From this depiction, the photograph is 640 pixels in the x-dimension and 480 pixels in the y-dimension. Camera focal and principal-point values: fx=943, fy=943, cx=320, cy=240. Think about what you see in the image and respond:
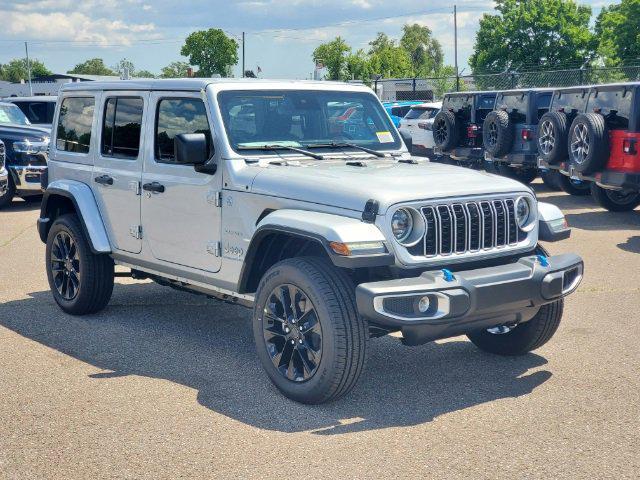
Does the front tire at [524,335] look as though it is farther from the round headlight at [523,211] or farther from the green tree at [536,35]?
the green tree at [536,35]

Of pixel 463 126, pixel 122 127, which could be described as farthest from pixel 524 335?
pixel 463 126

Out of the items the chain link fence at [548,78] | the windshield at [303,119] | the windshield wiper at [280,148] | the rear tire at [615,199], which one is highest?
the chain link fence at [548,78]

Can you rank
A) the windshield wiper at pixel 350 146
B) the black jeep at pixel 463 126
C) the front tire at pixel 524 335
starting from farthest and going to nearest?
the black jeep at pixel 463 126, the windshield wiper at pixel 350 146, the front tire at pixel 524 335

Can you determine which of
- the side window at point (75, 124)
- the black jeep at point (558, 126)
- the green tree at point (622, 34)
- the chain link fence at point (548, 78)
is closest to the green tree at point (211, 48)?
the green tree at point (622, 34)

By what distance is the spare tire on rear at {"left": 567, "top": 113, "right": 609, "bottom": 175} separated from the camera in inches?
512

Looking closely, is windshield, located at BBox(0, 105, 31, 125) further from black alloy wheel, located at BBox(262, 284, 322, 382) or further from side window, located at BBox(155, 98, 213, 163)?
Answer: black alloy wheel, located at BBox(262, 284, 322, 382)

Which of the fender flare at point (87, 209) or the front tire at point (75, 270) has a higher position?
the fender flare at point (87, 209)

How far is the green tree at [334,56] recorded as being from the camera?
62.9 meters

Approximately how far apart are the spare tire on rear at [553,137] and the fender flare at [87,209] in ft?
28.9

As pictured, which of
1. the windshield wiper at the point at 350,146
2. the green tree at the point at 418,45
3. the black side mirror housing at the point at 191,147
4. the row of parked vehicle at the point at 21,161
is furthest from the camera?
the green tree at the point at 418,45

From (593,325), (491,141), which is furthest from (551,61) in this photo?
(593,325)

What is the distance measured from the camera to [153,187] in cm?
664

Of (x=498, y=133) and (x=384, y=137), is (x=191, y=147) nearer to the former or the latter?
(x=384, y=137)

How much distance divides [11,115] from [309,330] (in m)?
14.3
